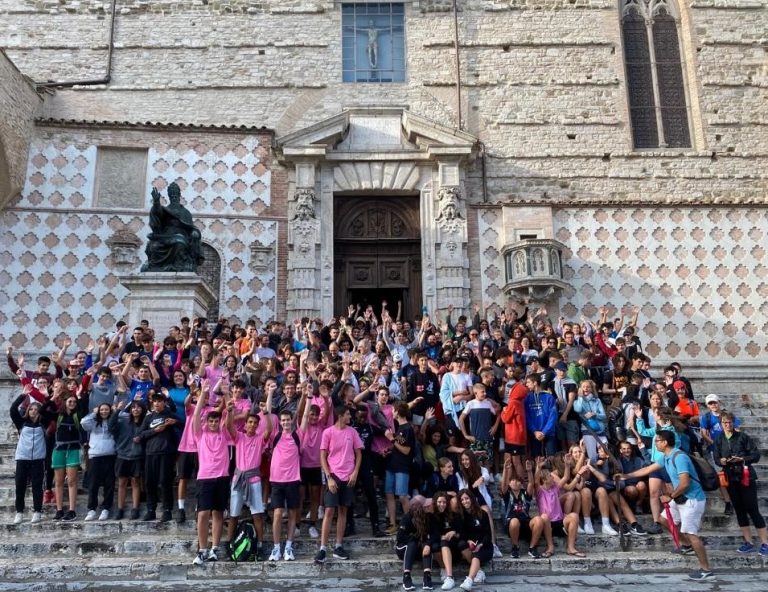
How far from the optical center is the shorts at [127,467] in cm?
768

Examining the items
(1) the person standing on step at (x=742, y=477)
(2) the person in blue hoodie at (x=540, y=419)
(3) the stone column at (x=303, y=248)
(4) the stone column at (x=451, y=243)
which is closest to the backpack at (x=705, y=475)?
(1) the person standing on step at (x=742, y=477)

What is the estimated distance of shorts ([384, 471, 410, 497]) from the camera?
24.7 ft

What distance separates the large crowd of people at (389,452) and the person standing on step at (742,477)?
15mm

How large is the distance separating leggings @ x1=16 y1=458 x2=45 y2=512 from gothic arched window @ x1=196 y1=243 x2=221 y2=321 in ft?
23.1

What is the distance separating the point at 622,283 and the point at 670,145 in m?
3.65

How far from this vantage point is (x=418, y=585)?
6.50m

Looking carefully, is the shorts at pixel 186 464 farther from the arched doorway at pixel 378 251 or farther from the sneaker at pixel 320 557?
the arched doorway at pixel 378 251

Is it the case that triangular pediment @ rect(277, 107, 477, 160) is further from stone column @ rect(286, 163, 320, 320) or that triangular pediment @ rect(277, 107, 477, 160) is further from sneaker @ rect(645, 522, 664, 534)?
sneaker @ rect(645, 522, 664, 534)

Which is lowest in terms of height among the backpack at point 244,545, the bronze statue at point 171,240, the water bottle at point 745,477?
the backpack at point 244,545

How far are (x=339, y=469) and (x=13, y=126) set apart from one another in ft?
36.3

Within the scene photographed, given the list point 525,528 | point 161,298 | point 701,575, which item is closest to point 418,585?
point 525,528

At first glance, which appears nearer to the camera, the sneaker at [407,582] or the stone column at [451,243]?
the sneaker at [407,582]

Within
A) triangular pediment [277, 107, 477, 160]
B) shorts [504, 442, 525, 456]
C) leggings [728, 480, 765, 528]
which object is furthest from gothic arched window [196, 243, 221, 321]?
leggings [728, 480, 765, 528]

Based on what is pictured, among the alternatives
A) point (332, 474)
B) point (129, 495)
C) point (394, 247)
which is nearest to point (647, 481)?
point (332, 474)
